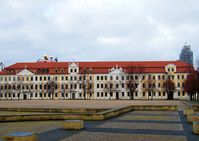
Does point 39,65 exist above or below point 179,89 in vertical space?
above

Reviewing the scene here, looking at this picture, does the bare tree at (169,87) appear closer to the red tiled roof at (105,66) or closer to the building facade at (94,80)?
the building facade at (94,80)

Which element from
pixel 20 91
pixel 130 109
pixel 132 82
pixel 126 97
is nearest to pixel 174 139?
pixel 130 109

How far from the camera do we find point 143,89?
9925 centimetres

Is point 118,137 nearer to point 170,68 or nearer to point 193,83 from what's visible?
point 193,83

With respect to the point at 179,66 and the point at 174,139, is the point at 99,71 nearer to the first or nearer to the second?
the point at 179,66

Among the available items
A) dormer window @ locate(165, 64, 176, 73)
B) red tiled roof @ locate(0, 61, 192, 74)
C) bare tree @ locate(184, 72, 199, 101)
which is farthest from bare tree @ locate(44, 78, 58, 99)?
bare tree @ locate(184, 72, 199, 101)

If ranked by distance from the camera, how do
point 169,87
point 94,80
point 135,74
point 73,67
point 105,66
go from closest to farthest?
point 169,87 < point 135,74 < point 94,80 < point 73,67 < point 105,66

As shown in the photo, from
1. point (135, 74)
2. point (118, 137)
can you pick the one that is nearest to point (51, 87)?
point (135, 74)

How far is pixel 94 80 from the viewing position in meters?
102

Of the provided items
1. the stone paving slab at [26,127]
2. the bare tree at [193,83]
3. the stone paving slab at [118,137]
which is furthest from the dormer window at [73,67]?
the stone paving slab at [118,137]

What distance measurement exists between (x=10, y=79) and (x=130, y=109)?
83.9m

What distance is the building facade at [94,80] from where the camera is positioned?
98.9m

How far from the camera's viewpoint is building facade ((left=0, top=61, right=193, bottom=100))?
98938mm

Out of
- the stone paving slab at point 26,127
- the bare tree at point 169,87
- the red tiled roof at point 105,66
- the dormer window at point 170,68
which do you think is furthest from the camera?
the red tiled roof at point 105,66
